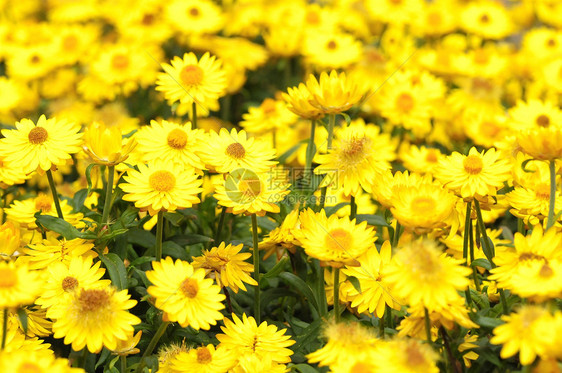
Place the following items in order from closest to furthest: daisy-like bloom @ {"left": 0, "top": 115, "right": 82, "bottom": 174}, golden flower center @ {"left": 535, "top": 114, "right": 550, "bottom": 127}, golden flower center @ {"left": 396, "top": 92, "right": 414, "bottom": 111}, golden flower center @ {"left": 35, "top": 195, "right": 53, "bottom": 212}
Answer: daisy-like bloom @ {"left": 0, "top": 115, "right": 82, "bottom": 174}, golden flower center @ {"left": 35, "top": 195, "right": 53, "bottom": 212}, golden flower center @ {"left": 535, "top": 114, "right": 550, "bottom": 127}, golden flower center @ {"left": 396, "top": 92, "right": 414, "bottom": 111}

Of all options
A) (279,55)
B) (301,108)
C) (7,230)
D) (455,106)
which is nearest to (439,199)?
(301,108)

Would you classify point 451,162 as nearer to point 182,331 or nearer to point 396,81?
point 182,331

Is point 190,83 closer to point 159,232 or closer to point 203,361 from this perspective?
point 159,232

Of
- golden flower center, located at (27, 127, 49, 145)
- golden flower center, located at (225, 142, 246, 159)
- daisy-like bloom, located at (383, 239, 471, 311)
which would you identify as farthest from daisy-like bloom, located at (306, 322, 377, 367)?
golden flower center, located at (27, 127, 49, 145)

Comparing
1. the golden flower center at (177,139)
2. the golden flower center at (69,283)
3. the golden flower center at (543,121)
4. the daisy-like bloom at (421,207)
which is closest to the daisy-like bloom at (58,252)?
the golden flower center at (69,283)

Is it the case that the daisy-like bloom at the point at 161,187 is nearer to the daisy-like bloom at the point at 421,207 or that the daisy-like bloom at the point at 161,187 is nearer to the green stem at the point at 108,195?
the green stem at the point at 108,195

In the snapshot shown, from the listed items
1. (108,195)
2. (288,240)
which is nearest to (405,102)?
(288,240)

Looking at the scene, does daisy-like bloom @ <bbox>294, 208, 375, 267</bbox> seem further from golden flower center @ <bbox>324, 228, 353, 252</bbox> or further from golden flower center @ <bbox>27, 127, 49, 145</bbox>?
golden flower center @ <bbox>27, 127, 49, 145</bbox>
